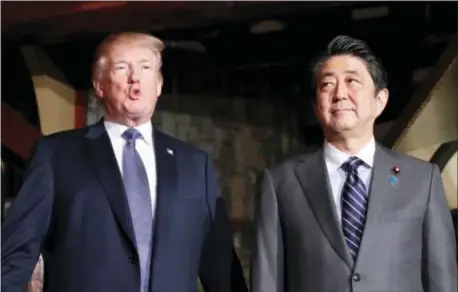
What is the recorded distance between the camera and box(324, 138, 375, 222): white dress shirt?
102 cm

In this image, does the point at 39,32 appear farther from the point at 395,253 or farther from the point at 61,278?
the point at 395,253

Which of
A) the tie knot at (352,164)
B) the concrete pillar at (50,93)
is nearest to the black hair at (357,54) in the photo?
the tie knot at (352,164)

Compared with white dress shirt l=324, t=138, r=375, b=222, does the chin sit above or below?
above

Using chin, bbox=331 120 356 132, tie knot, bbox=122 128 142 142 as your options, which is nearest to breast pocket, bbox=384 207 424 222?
chin, bbox=331 120 356 132

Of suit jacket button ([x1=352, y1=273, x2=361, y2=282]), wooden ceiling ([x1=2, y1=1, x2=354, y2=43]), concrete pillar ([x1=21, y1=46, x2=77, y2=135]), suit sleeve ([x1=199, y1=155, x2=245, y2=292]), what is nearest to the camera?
suit jacket button ([x1=352, y1=273, x2=361, y2=282])

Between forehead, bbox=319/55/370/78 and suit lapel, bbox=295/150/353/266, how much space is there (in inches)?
4.5

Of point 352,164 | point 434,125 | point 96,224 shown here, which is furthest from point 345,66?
point 434,125

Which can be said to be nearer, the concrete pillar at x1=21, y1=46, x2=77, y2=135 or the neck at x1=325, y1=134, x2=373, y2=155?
the neck at x1=325, y1=134, x2=373, y2=155

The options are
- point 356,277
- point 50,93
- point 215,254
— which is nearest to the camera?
point 356,277

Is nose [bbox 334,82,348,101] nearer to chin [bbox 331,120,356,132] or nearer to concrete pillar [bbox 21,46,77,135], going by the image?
chin [bbox 331,120,356,132]

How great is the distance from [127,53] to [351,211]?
0.37 meters

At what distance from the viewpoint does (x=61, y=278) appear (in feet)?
3.33

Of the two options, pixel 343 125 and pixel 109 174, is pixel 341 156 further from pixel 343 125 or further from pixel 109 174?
pixel 109 174

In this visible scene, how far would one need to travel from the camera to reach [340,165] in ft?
3.37
